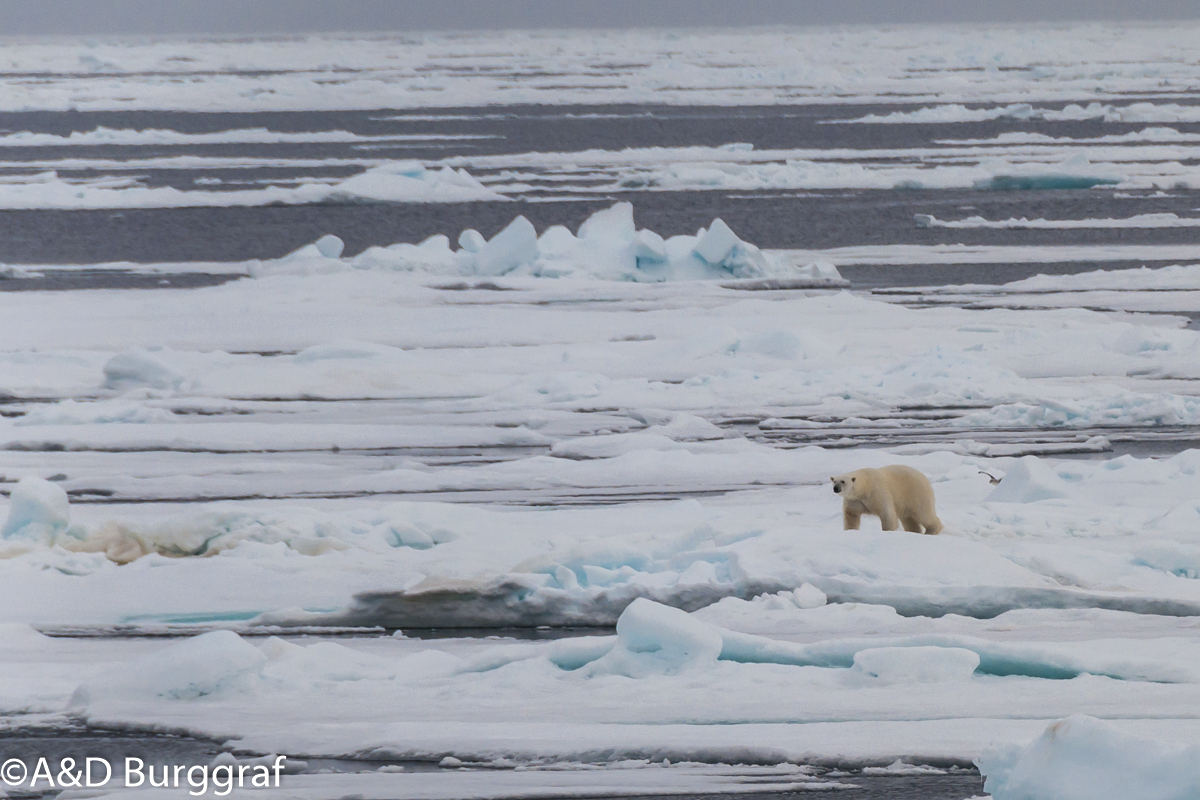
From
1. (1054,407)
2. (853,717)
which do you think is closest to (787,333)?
(1054,407)

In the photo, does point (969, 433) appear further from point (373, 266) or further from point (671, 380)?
point (373, 266)

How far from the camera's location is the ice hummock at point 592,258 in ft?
41.2

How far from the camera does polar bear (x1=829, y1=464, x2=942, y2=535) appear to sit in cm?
523

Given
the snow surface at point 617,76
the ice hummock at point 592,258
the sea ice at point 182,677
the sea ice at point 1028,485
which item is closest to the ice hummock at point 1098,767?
the sea ice at point 182,677

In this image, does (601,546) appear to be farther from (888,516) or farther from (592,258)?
(592,258)

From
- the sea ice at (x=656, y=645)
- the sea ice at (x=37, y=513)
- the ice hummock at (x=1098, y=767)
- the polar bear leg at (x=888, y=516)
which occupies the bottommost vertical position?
the ice hummock at (x=1098, y=767)

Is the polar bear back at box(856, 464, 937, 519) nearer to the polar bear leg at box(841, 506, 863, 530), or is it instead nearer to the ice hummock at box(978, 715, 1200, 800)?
the polar bear leg at box(841, 506, 863, 530)

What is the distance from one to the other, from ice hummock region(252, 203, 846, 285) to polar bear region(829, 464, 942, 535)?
720 cm

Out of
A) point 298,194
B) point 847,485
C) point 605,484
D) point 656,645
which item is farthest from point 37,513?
point 298,194

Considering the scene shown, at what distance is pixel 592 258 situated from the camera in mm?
12844

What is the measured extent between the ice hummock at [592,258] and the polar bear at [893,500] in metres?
7.20

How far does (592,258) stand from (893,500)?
25.5ft

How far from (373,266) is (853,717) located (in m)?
9.56

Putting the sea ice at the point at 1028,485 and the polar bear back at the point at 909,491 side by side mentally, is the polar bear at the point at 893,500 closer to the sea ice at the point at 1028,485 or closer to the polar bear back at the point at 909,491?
the polar bear back at the point at 909,491
